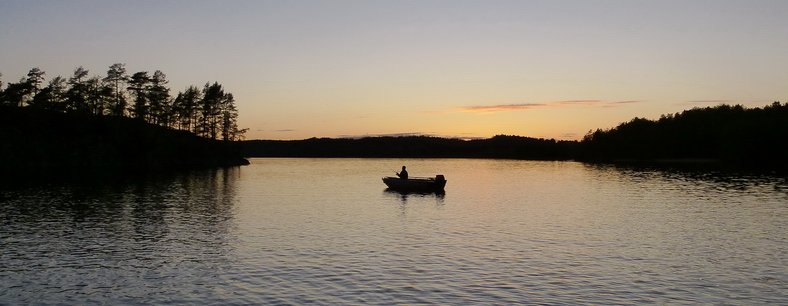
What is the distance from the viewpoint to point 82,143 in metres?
156

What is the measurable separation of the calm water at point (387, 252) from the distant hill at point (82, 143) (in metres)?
86.9

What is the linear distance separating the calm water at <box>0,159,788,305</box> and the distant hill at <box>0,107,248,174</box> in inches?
3422

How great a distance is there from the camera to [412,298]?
2617 centimetres

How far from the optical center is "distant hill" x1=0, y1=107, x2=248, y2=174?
485 feet

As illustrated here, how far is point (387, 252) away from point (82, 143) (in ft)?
467

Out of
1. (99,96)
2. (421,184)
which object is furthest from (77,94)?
(421,184)

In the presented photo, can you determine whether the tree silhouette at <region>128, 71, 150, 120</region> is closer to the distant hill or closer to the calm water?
the distant hill

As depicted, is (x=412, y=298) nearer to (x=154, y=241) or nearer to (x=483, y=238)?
(x=483, y=238)

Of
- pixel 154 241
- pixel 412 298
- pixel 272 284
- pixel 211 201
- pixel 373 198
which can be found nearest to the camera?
pixel 412 298

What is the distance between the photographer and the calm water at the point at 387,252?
2723 cm

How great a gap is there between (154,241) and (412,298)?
75.6ft

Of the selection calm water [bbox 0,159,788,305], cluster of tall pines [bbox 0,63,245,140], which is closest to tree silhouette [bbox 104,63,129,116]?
cluster of tall pines [bbox 0,63,245,140]

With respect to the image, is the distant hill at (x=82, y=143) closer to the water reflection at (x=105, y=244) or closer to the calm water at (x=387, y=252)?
the water reflection at (x=105, y=244)

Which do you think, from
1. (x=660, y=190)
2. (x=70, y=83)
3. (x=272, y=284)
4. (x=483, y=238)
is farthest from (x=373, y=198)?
(x=70, y=83)
